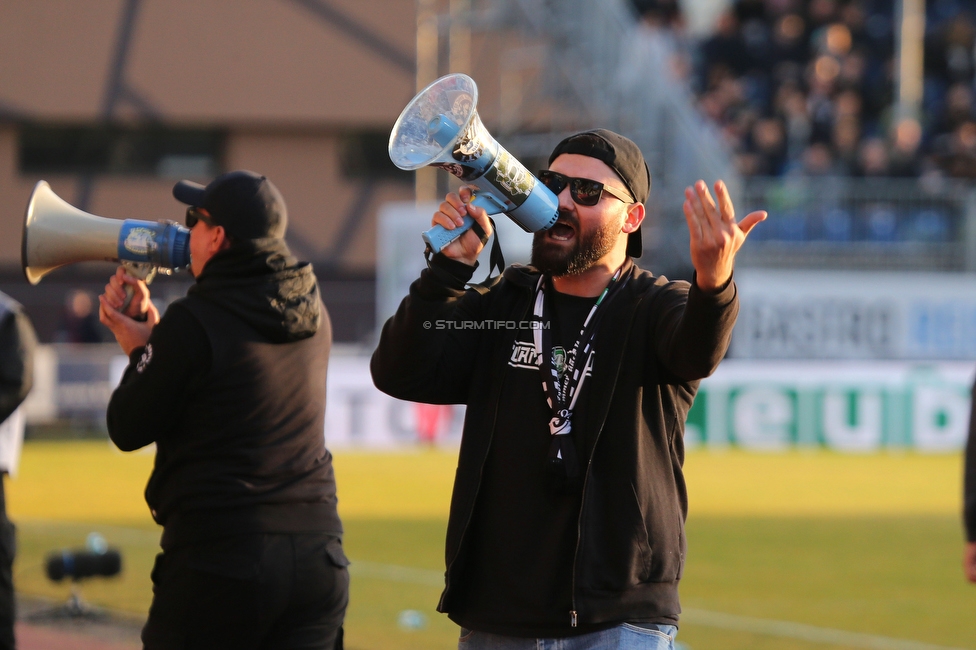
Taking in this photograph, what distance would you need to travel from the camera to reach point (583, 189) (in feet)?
11.5

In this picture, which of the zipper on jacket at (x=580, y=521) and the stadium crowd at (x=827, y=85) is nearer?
the zipper on jacket at (x=580, y=521)

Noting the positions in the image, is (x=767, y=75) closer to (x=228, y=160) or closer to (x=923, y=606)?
(x=228, y=160)

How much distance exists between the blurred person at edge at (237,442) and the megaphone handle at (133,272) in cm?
12

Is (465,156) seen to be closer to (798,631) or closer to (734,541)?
(798,631)

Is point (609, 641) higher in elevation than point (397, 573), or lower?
higher

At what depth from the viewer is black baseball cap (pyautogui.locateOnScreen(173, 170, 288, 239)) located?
13.0 ft

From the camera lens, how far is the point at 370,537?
11016 mm

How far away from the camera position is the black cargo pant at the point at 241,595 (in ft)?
12.3

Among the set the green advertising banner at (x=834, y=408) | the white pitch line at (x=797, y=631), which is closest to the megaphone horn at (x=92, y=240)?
the white pitch line at (x=797, y=631)

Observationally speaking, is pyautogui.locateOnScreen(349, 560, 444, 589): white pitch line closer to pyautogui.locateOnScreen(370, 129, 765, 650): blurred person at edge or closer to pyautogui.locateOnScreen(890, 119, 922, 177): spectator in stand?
pyautogui.locateOnScreen(370, 129, 765, 650): blurred person at edge

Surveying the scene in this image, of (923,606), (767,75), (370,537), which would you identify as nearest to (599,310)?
(923,606)

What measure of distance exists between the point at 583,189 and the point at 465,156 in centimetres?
34

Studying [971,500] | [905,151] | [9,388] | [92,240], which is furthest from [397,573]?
[905,151]

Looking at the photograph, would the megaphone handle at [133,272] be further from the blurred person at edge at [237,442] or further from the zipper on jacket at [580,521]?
the zipper on jacket at [580,521]
